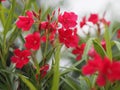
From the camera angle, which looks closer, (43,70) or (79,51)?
(43,70)

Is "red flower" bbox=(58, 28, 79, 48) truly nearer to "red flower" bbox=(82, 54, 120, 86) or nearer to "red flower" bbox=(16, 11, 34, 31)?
"red flower" bbox=(16, 11, 34, 31)

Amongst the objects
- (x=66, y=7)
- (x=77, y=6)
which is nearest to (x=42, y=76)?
(x=66, y=7)

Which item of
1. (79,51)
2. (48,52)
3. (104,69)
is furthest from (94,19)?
(104,69)

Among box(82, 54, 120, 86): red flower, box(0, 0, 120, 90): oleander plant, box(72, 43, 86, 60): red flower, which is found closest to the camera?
box(82, 54, 120, 86): red flower

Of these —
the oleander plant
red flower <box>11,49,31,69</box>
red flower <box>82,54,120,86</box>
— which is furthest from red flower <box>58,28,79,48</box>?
red flower <box>82,54,120,86</box>

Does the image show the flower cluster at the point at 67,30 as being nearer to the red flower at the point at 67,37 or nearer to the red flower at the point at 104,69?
the red flower at the point at 67,37

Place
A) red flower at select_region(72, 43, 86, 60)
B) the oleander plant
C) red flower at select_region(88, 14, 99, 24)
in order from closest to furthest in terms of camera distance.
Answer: the oleander plant → red flower at select_region(72, 43, 86, 60) → red flower at select_region(88, 14, 99, 24)

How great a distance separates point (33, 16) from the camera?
92 centimetres

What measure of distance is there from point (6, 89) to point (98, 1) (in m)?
1.28

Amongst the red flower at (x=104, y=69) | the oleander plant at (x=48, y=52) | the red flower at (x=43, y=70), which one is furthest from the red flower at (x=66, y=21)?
the red flower at (x=104, y=69)

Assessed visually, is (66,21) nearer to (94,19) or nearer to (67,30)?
(67,30)

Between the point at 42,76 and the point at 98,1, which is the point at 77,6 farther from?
the point at 42,76

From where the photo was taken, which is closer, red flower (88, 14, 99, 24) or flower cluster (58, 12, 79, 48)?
flower cluster (58, 12, 79, 48)

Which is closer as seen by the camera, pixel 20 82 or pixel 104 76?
pixel 104 76
